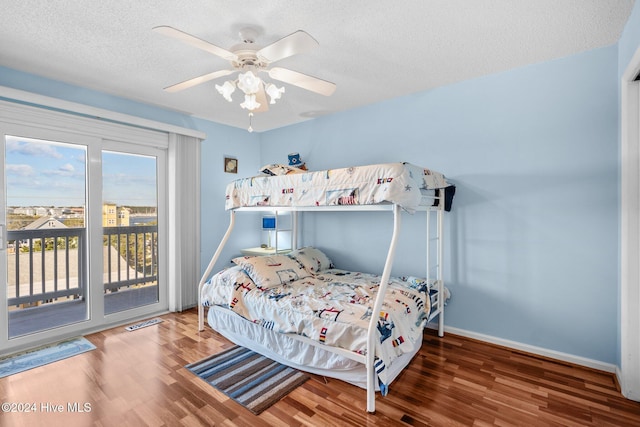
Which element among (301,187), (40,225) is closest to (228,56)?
(301,187)

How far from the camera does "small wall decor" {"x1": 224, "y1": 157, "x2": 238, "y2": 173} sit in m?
4.24

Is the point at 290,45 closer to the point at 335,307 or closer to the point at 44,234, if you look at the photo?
the point at 335,307

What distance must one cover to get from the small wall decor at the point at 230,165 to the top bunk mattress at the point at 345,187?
3.77ft

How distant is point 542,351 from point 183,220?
12.6ft

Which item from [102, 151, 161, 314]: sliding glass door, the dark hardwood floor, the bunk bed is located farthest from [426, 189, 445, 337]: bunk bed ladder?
[102, 151, 161, 314]: sliding glass door

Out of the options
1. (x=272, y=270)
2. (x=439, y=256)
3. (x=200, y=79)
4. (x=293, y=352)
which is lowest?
(x=293, y=352)

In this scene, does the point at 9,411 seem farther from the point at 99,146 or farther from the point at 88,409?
the point at 99,146

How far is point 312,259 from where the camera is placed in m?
3.52

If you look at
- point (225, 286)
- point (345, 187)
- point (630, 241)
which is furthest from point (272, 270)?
point (630, 241)

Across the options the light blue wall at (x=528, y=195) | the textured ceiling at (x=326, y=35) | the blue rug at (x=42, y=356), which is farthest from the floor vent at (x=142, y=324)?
the light blue wall at (x=528, y=195)

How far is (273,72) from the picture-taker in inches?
79.9

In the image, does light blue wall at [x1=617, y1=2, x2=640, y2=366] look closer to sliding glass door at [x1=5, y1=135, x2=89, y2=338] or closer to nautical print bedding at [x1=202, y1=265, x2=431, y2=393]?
nautical print bedding at [x1=202, y1=265, x2=431, y2=393]

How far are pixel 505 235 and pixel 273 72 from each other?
7.67 feet

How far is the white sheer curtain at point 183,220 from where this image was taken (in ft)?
11.9
